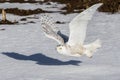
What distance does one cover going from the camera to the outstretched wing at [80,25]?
11156mm

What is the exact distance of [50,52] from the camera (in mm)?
19234

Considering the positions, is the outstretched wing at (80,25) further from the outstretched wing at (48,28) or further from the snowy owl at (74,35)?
the outstretched wing at (48,28)

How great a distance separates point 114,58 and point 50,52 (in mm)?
2852

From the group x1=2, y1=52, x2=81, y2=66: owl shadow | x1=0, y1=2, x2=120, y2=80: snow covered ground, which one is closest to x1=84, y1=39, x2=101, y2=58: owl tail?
x1=0, y1=2, x2=120, y2=80: snow covered ground

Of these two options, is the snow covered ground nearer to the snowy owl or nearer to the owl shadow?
the owl shadow

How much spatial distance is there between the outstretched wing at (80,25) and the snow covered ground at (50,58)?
182cm

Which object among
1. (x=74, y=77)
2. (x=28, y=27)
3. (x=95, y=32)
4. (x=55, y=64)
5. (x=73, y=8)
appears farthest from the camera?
(x=73, y=8)

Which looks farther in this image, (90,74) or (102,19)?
(102,19)

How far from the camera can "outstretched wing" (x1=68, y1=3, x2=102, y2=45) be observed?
11.2 meters

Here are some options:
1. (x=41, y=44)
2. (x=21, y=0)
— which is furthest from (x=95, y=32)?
(x=21, y=0)

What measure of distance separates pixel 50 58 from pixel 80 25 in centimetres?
622

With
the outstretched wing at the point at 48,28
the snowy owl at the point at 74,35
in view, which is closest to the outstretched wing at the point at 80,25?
the snowy owl at the point at 74,35

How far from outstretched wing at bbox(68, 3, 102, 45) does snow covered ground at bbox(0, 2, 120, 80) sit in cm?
182

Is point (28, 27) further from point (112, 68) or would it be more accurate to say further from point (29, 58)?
point (112, 68)
